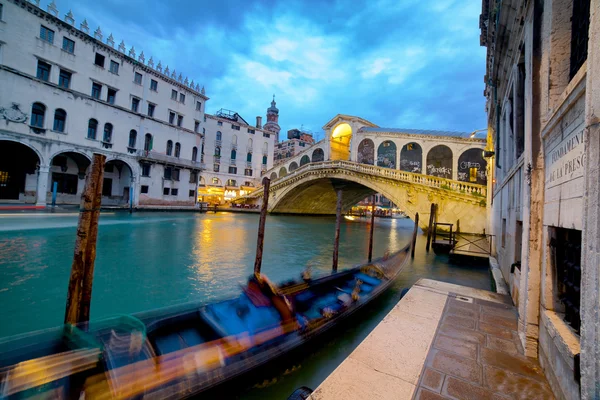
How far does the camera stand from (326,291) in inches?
171

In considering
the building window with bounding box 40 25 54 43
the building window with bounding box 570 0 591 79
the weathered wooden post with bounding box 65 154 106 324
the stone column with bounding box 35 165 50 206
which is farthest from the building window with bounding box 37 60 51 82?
the building window with bounding box 570 0 591 79

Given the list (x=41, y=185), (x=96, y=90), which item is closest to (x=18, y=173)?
(x=41, y=185)

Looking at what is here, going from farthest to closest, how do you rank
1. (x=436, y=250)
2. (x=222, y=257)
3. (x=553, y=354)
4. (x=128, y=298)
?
(x=436, y=250)
(x=222, y=257)
(x=128, y=298)
(x=553, y=354)

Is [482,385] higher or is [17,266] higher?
[482,385]

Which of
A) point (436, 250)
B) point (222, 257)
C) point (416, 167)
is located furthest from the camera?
point (416, 167)

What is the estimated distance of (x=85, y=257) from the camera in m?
2.90

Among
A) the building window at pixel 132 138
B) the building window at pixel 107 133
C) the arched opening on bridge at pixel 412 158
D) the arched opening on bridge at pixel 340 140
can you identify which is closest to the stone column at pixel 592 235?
the arched opening on bridge at pixel 412 158

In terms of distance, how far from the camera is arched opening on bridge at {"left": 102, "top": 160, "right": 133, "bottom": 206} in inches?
875

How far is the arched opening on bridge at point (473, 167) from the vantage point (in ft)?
58.9

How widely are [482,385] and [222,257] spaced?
24.8 ft

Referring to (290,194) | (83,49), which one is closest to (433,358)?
(290,194)

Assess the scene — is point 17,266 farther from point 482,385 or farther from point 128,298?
point 482,385

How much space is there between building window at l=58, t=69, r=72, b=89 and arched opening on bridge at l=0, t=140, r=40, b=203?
4.68 metres

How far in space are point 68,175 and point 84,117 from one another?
5102mm
